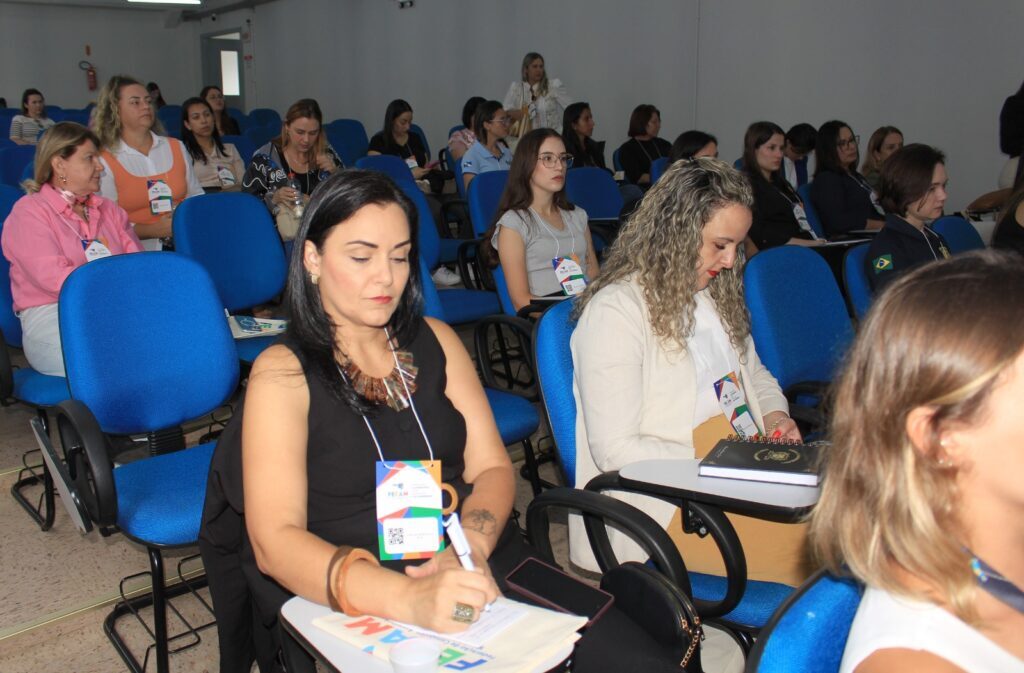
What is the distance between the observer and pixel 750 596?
1.67 metres

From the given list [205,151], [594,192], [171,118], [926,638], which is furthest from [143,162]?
[171,118]

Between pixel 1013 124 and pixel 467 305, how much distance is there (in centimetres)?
351

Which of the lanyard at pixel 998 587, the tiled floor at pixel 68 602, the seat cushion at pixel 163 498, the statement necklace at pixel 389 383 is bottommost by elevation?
the tiled floor at pixel 68 602

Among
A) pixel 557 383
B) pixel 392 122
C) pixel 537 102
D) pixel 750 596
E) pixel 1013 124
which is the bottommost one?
pixel 750 596

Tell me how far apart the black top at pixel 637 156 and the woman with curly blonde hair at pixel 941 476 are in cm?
658

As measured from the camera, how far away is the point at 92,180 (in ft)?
10.1

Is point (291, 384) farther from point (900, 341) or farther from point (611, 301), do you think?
point (900, 341)

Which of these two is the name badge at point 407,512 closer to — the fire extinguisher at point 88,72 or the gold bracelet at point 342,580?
the gold bracelet at point 342,580

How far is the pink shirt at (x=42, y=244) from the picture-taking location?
9.37 ft

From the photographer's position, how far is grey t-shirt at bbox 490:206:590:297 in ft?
11.2

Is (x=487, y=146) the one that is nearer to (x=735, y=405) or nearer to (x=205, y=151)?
(x=205, y=151)

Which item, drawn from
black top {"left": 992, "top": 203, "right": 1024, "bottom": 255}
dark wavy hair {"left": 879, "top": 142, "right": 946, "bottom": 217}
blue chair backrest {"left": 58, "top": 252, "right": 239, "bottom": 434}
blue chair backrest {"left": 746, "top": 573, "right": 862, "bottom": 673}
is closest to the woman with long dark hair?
blue chair backrest {"left": 58, "top": 252, "right": 239, "bottom": 434}

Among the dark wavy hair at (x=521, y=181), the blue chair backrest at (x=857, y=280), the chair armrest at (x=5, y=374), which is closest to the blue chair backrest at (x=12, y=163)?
the chair armrest at (x=5, y=374)

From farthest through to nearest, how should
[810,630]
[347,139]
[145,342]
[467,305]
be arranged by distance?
1. [347,139]
2. [467,305]
3. [145,342]
4. [810,630]
